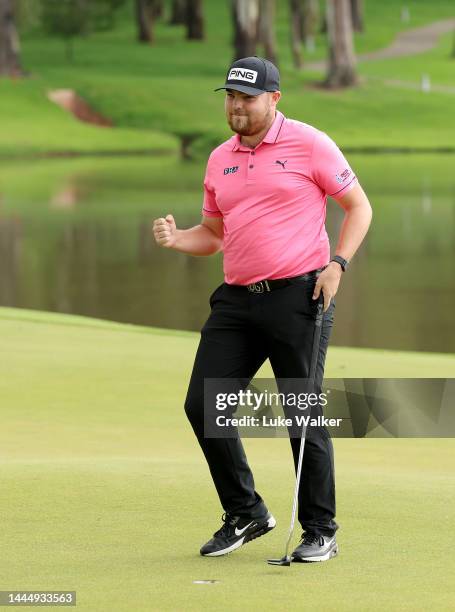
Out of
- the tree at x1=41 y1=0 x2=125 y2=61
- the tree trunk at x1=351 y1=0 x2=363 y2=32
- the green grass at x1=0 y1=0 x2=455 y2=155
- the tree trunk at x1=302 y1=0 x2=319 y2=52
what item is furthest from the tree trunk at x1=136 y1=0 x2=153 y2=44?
the tree trunk at x1=351 y1=0 x2=363 y2=32

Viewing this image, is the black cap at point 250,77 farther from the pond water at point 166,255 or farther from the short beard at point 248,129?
the pond water at point 166,255

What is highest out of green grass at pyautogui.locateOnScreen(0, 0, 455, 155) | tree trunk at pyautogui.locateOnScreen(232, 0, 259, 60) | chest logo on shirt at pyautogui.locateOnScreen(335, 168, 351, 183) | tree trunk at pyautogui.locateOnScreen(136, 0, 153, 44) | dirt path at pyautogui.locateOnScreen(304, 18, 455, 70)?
chest logo on shirt at pyautogui.locateOnScreen(335, 168, 351, 183)

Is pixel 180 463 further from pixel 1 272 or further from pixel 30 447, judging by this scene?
pixel 1 272

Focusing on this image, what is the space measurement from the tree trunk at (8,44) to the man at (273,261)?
57866 millimetres

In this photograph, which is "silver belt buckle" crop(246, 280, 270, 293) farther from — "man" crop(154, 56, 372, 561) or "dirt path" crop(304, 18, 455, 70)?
"dirt path" crop(304, 18, 455, 70)

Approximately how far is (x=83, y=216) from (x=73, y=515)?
92.3 ft

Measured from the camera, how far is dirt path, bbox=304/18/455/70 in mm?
77062

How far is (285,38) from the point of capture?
8512 cm

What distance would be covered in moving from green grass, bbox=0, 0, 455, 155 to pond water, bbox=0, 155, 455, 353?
821cm

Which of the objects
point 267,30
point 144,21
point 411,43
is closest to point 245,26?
point 267,30

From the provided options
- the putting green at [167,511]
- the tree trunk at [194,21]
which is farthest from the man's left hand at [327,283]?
the tree trunk at [194,21]

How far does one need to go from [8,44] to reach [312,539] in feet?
192

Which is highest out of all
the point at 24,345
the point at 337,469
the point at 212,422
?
the point at 212,422

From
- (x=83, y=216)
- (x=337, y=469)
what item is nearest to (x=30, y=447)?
(x=337, y=469)
